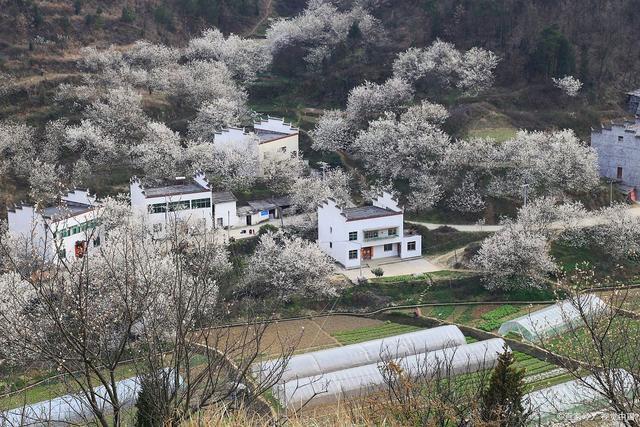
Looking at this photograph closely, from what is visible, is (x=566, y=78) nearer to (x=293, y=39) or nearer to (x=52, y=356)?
(x=293, y=39)

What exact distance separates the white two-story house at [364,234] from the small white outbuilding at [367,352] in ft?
25.4

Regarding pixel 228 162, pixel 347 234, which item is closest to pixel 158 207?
pixel 228 162

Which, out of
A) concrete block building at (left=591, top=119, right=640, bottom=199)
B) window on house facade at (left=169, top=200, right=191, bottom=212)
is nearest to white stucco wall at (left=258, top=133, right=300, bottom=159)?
window on house facade at (left=169, top=200, right=191, bottom=212)

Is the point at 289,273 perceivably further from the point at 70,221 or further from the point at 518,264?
the point at 70,221

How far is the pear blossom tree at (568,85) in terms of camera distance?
46.3 meters

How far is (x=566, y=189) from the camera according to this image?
40344 mm

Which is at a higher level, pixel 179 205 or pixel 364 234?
pixel 179 205

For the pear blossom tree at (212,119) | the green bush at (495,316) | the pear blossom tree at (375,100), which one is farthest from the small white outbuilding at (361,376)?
the pear blossom tree at (212,119)

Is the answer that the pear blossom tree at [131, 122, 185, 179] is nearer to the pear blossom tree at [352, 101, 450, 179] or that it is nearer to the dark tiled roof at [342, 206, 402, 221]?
the pear blossom tree at [352, 101, 450, 179]

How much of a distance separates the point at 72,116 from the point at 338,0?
2471cm

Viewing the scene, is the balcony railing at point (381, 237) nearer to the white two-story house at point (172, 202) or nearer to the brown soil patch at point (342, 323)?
the brown soil patch at point (342, 323)

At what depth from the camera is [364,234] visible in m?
36.8

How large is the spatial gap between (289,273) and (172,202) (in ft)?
23.6

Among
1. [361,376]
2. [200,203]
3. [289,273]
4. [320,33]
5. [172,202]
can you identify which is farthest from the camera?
[320,33]
